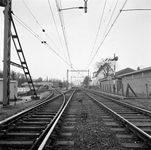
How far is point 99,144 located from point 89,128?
53.1 inches

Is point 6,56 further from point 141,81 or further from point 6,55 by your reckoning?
point 141,81

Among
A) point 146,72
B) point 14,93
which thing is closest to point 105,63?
point 146,72

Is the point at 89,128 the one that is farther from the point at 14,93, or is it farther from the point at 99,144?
the point at 14,93

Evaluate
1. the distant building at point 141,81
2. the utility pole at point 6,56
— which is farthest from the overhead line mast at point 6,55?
the distant building at point 141,81

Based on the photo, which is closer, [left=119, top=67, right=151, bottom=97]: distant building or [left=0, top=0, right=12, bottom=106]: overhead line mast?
[left=0, top=0, right=12, bottom=106]: overhead line mast

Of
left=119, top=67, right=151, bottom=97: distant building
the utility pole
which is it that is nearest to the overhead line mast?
the utility pole

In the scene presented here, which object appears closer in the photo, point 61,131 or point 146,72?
point 61,131

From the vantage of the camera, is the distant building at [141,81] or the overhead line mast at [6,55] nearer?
the overhead line mast at [6,55]

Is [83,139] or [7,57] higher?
[7,57]

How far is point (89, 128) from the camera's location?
5.21 metres

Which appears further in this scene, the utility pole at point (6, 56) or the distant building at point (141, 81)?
the distant building at point (141, 81)

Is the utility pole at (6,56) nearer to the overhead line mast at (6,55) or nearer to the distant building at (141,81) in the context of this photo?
the overhead line mast at (6,55)

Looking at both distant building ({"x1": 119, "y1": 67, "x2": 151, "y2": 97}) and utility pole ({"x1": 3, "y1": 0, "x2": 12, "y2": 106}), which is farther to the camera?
distant building ({"x1": 119, "y1": 67, "x2": 151, "y2": 97})

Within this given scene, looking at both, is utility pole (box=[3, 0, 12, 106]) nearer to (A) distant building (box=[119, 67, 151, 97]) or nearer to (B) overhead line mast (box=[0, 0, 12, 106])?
(B) overhead line mast (box=[0, 0, 12, 106])
